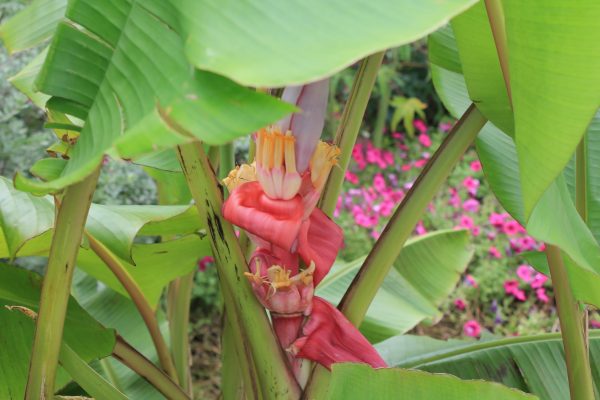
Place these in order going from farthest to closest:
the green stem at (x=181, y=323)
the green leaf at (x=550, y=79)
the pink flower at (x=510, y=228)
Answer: the pink flower at (x=510, y=228) < the green stem at (x=181, y=323) < the green leaf at (x=550, y=79)

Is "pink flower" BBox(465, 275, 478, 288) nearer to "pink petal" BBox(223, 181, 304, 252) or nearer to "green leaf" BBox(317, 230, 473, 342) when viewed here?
"green leaf" BBox(317, 230, 473, 342)

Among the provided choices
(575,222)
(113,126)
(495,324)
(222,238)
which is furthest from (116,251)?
(495,324)

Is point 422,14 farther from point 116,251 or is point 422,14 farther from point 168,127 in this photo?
point 116,251

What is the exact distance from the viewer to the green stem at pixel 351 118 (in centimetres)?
64

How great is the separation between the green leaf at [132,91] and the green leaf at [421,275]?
662mm

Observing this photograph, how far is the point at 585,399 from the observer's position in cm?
66

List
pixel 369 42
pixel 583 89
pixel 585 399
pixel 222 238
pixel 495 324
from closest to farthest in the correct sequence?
pixel 369 42 → pixel 583 89 → pixel 222 238 → pixel 585 399 → pixel 495 324

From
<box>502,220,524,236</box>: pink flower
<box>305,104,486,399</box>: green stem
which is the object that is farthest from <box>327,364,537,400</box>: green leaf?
<box>502,220,524,236</box>: pink flower

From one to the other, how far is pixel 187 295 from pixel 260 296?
17.5 inches

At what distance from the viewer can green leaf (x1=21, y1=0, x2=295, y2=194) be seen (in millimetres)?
291

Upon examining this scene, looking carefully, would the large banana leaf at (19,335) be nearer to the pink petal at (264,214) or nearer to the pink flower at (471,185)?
the pink petal at (264,214)

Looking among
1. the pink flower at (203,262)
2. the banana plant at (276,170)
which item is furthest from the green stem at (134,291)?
the pink flower at (203,262)

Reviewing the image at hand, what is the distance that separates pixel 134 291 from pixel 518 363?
0.45 meters

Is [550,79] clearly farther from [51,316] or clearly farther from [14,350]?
[14,350]
